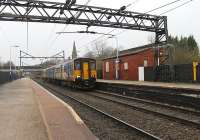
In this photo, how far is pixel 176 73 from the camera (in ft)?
123

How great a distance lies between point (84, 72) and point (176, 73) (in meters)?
8.69

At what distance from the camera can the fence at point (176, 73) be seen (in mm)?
34466

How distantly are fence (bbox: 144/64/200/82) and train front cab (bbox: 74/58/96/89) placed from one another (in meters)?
6.83

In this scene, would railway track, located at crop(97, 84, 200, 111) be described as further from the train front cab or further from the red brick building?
the red brick building

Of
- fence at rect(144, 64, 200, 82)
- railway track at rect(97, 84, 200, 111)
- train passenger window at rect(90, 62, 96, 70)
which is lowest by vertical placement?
railway track at rect(97, 84, 200, 111)

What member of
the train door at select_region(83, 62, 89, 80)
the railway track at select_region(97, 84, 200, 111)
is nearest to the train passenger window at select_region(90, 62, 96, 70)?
the train door at select_region(83, 62, 89, 80)

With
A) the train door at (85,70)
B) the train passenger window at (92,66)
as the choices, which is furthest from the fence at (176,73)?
the train door at (85,70)

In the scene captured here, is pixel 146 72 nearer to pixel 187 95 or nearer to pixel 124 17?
pixel 124 17

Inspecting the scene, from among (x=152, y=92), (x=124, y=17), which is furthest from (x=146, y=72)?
(x=152, y=92)

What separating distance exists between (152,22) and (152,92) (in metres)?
14.2

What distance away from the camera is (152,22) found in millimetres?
37188

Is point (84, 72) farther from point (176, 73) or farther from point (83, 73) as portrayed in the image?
point (176, 73)

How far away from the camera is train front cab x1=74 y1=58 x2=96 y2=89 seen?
3597 centimetres

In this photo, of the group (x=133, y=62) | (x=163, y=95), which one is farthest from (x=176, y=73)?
(x=133, y=62)
